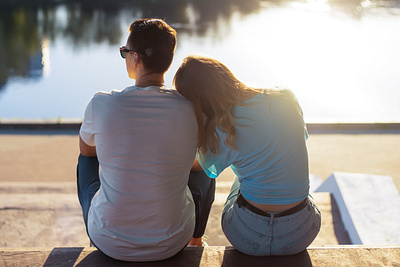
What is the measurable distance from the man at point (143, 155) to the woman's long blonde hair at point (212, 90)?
4 cm

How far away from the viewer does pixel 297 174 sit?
1.48 m

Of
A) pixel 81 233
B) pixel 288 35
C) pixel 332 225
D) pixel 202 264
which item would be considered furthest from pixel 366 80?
pixel 202 264

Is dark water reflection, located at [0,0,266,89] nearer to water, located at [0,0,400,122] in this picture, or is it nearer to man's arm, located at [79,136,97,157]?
water, located at [0,0,400,122]

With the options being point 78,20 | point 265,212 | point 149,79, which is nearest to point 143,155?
point 149,79

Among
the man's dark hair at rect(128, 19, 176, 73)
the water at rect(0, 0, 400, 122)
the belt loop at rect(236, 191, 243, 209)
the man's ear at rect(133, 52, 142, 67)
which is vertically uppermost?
the man's dark hair at rect(128, 19, 176, 73)

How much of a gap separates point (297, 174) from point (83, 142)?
797mm

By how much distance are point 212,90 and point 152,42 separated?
0.86 feet

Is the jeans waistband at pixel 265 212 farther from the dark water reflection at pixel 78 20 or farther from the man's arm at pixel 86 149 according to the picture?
the dark water reflection at pixel 78 20

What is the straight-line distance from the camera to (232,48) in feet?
40.2

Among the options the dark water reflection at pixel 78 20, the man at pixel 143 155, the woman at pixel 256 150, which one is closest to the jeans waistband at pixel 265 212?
the woman at pixel 256 150

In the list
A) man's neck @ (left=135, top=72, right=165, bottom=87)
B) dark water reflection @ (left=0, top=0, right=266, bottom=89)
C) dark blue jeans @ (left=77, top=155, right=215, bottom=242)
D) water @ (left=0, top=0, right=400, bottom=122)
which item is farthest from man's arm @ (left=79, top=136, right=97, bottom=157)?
dark water reflection @ (left=0, top=0, right=266, bottom=89)

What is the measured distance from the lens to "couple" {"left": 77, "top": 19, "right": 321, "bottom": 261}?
1351 millimetres

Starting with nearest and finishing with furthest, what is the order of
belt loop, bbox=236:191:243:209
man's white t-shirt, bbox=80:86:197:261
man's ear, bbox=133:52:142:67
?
man's white t-shirt, bbox=80:86:197:261 → man's ear, bbox=133:52:142:67 → belt loop, bbox=236:191:243:209

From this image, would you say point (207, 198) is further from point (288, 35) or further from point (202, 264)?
point (288, 35)
